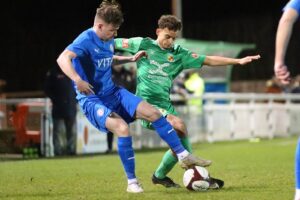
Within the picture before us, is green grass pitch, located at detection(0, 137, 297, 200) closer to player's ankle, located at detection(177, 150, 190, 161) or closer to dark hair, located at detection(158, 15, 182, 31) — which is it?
player's ankle, located at detection(177, 150, 190, 161)

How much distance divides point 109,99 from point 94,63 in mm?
432

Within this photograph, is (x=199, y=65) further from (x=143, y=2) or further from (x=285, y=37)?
(x=143, y=2)

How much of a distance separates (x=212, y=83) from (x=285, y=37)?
18204 mm

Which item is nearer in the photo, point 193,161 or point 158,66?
point 193,161

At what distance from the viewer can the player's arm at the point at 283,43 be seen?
6.07 metres

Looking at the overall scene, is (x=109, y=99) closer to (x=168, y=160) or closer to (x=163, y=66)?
(x=163, y=66)

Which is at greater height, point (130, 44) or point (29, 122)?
point (130, 44)

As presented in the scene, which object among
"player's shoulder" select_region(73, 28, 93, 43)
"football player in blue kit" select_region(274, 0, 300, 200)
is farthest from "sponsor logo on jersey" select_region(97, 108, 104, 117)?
"football player in blue kit" select_region(274, 0, 300, 200)

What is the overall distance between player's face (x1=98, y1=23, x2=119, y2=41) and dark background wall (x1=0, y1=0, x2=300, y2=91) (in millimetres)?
22308

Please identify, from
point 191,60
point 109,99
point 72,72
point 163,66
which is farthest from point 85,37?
point 191,60

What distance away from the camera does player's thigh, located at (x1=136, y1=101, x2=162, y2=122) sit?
8537mm

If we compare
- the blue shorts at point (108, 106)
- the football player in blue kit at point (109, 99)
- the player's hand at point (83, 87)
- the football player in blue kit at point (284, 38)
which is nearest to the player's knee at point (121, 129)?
the football player in blue kit at point (109, 99)

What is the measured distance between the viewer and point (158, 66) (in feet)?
30.7

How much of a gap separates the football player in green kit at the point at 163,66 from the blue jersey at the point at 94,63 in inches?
29.4
